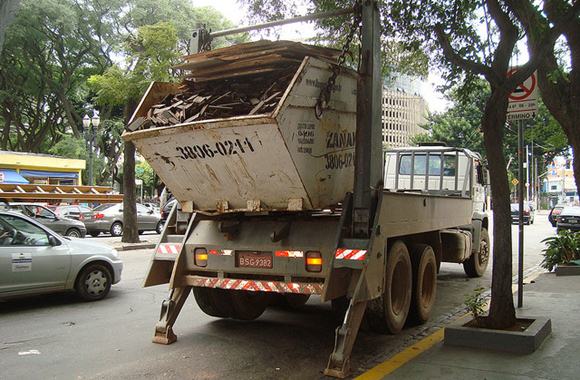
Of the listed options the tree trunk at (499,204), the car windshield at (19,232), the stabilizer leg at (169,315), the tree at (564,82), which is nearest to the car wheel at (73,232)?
the car windshield at (19,232)

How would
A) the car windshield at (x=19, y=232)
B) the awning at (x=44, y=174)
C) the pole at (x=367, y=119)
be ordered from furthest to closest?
the awning at (x=44, y=174) < the car windshield at (x=19, y=232) < the pole at (x=367, y=119)

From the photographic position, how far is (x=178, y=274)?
19.5 ft

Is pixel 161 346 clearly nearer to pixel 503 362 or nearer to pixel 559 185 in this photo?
pixel 503 362

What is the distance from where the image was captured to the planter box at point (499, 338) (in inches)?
208

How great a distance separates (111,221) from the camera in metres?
24.0

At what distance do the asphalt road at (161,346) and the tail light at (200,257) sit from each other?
908mm

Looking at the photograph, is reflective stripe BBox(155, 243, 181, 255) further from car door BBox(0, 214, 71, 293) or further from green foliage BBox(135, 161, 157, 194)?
green foliage BBox(135, 161, 157, 194)

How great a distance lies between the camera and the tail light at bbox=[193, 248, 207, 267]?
5926 mm

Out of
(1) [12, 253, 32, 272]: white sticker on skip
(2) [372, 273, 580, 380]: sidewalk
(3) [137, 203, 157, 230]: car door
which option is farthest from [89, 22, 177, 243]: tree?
(2) [372, 273, 580, 380]: sidewalk

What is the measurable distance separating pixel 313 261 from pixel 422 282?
2431mm

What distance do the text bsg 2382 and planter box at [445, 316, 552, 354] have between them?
2.91m

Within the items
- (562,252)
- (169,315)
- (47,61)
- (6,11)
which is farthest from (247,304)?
(47,61)

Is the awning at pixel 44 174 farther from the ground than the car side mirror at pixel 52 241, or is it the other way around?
the awning at pixel 44 174

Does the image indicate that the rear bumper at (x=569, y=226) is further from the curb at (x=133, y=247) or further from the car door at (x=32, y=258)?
the car door at (x=32, y=258)
